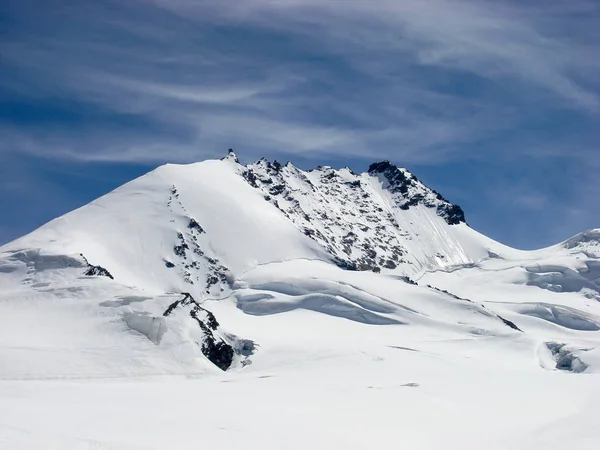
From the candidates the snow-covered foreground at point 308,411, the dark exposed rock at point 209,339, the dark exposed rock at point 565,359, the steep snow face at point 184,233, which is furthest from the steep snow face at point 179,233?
the snow-covered foreground at point 308,411

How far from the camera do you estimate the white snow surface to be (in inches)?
1943

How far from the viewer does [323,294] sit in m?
→ 137

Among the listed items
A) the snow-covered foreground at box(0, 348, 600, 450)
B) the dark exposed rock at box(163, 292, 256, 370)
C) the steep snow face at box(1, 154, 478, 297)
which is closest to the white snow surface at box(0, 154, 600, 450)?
the snow-covered foreground at box(0, 348, 600, 450)

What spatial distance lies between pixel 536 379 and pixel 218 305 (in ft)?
213

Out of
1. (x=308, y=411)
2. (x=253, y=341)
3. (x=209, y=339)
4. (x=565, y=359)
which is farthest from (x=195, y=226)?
(x=308, y=411)

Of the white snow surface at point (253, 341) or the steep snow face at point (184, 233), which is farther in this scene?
the steep snow face at point (184, 233)

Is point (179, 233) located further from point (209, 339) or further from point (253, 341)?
point (209, 339)

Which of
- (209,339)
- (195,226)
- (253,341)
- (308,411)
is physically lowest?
(308,411)

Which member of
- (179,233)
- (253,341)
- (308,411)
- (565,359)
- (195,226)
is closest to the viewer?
(308,411)

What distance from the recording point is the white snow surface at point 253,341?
49.3m

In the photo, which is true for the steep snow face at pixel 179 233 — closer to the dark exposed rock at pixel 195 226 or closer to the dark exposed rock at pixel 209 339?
the dark exposed rock at pixel 195 226

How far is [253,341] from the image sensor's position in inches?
4092

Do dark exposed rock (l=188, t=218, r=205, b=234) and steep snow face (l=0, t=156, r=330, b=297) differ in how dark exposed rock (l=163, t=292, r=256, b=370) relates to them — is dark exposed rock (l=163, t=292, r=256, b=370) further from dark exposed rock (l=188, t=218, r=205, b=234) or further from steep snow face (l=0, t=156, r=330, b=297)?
dark exposed rock (l=188, t=218, r=205, b=234)

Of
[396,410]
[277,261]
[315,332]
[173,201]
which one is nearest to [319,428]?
[396,410]
